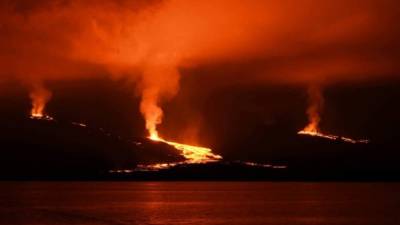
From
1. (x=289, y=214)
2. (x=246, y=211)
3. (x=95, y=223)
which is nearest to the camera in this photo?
(x=95, y=223)

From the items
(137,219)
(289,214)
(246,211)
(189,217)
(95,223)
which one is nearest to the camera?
(95,223)

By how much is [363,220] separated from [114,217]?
1046 inches

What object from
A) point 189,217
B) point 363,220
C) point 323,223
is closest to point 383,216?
point 363,220

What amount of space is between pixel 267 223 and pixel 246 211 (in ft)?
72.2

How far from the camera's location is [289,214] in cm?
9244

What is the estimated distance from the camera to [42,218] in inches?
3260

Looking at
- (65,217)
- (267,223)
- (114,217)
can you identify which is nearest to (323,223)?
(267,223)

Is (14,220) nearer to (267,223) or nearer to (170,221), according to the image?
(170,221)

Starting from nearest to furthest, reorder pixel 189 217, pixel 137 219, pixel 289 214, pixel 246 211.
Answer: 1. pixel 137 219
2. pixel 189 217
3. pixel 289 214
4. pixel 246 211

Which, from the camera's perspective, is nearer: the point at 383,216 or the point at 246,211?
the point at 383,216

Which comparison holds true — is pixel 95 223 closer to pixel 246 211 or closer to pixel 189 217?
pixel 189 217

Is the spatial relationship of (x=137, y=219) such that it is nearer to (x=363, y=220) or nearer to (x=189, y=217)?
(x=189, y=217)

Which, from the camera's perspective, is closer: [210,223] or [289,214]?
[210,223]

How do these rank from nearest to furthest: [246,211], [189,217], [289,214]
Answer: [189,217]
[289,214]
[246,211]
